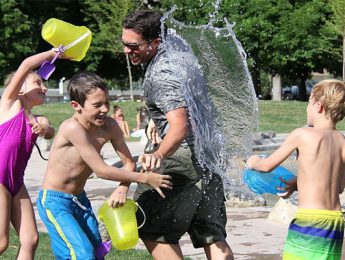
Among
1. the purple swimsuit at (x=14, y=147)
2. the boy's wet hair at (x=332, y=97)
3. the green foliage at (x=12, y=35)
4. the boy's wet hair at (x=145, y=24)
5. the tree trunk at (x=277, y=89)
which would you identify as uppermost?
the boy's wet hair at (x=145, y=24)

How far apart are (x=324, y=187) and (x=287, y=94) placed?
5293 centimetres

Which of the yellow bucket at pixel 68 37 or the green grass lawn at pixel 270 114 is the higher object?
the yellow bucket at pixel 68 37

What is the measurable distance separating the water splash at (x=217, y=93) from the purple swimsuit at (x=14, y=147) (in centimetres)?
115

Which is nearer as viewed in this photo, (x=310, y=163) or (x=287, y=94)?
(x=310, y=163)

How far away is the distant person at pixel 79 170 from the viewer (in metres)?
4.64

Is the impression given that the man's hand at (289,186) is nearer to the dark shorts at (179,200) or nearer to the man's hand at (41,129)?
the dark shorts at (179,200)

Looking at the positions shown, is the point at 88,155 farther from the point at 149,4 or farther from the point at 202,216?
the point at 149,4

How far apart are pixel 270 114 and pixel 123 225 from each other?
79.8 feet

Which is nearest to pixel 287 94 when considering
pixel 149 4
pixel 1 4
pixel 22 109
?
Result: pixel 149 4

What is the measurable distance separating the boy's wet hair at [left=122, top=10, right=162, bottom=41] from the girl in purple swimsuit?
697 mm

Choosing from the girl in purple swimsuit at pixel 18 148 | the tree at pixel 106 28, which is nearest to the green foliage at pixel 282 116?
the tree at pixel 106 28

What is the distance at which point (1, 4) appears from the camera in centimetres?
3806

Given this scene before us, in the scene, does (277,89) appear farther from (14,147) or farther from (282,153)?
(282,153)

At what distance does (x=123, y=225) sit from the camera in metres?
4.54
